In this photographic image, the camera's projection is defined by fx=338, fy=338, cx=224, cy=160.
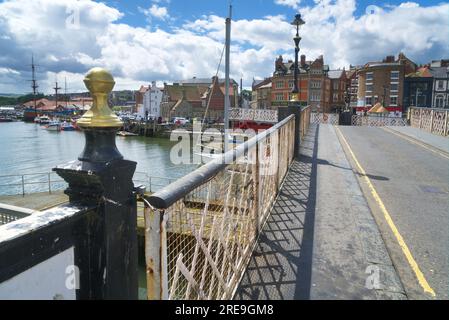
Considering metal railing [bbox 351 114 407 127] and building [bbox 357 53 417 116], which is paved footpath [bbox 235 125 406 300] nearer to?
metal railing [bbox 351 114 407 127]

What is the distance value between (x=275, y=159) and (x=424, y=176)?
481 centimetres

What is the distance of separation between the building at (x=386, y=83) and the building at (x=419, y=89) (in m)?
1.16

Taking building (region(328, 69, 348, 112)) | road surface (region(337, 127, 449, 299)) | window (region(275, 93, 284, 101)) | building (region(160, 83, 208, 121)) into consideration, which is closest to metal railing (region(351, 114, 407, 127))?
road surface (region(337, 127, 449, 299))

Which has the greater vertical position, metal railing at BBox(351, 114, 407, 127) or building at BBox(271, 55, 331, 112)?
building at BBox(271, 55, 331, 112)

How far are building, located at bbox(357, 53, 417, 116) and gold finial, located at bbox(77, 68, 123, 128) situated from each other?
68.9m

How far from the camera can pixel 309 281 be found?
358cm

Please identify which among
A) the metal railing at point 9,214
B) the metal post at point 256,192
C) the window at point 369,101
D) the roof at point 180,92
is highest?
the roof at point 180,92

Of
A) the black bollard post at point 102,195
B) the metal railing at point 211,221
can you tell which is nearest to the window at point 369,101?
the metal railing at point 211,221

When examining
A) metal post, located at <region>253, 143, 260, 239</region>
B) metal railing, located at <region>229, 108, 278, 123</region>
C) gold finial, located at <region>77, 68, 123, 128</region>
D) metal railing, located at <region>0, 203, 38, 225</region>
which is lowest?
metal railing, located at <region>0, 203, 38, 225</region>

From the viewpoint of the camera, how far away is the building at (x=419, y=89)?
212ft

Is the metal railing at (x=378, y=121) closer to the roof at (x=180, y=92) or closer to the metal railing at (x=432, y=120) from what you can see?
the metal railing at (x=432, y=120)

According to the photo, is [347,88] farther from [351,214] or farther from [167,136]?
[351,214]

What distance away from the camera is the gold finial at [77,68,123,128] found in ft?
6.17

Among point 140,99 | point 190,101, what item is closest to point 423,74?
point 190,101
